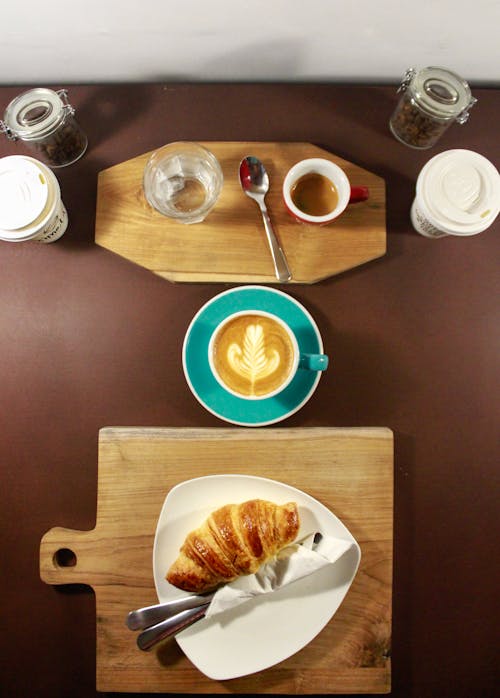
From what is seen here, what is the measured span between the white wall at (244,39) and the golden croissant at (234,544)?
3.10 ft

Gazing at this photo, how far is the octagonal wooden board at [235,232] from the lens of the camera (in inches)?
46.5

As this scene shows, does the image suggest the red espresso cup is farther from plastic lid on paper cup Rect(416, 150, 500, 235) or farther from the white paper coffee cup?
the white paper coffee cup

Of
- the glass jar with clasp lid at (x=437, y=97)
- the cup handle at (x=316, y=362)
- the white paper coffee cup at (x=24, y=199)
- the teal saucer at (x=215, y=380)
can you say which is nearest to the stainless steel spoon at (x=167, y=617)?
the teal saucer at (x=215, y=380)

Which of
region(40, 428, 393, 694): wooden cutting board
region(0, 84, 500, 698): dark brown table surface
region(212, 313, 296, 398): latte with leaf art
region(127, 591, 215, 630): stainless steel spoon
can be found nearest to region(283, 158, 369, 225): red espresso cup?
region(0, 84, 500, 698): dark brown table surface

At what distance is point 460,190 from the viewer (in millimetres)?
1089

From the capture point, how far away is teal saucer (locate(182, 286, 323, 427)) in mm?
1143

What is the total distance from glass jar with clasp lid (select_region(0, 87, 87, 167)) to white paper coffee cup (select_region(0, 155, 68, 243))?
6cm

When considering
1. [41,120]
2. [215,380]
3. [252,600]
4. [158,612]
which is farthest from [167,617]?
[41,120]

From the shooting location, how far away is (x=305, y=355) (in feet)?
3.53

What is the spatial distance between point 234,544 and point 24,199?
79 cm

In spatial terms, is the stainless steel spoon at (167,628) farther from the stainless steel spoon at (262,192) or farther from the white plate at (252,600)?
the stainless steel spoon at (262,192)

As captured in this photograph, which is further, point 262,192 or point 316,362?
point 262,192

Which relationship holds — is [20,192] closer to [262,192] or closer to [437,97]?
[262,192]

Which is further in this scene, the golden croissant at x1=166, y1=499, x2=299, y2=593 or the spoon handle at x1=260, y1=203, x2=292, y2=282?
the spoon handle at x1=260, y1=203, x2=292, y2=282
